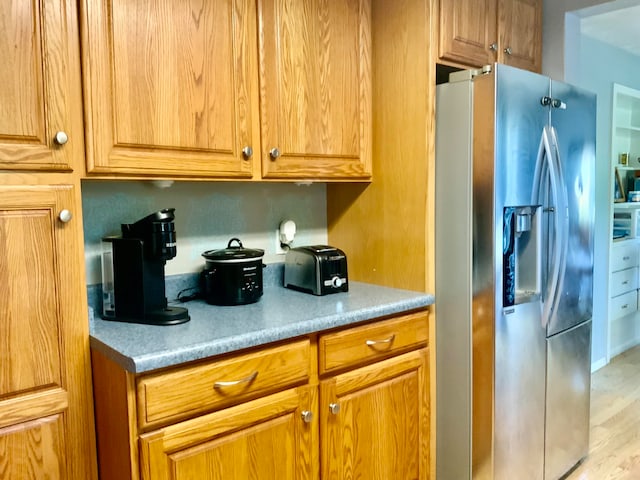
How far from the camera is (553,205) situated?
208 centimetres

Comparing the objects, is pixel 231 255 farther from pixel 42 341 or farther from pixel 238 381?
pixel 42 341

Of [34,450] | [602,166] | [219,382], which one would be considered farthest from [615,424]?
[34,450]

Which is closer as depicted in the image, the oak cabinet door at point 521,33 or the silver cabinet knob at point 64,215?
the silver cabinet knob at point 64,215

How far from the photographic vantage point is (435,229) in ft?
6.65

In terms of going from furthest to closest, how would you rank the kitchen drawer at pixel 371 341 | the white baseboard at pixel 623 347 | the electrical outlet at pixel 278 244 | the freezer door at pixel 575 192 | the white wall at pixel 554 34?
the white baseboard at pixel 623 347 < the white wall at pixel 554 34 < the electrical outlet at pixel 278 244 < the freezer door at pixel 575 192 < the kitchen drawer at pixel 371 341

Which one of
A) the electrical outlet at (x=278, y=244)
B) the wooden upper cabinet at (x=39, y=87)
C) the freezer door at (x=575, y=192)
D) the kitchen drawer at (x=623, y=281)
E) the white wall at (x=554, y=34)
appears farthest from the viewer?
the kitchen drawer at (x=623, y=281)

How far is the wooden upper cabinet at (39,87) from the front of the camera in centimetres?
128

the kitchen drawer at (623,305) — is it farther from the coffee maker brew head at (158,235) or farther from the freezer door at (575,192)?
the coffee maker brew head at (158,235)

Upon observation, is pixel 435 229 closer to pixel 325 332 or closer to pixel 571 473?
pixel 325 332

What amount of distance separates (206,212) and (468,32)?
1233 mm

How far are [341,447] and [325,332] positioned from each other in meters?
0.40

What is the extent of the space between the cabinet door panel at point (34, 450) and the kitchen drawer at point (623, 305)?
379cm

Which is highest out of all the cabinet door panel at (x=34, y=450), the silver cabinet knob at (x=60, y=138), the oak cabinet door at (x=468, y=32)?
the oak cabinet door at (x=468, y=32)

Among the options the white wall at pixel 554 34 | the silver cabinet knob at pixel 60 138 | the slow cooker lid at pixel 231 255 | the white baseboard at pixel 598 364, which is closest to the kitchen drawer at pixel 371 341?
the slow cooker lid at pixel 231 255
